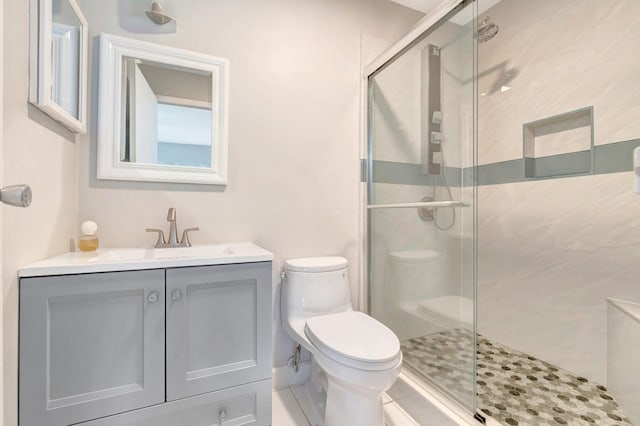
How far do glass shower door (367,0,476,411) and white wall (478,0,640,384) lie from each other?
0.77 metres

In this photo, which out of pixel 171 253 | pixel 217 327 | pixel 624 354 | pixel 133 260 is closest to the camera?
pixel 133 260

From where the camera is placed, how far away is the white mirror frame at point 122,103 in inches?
51.8

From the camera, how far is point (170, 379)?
1.06 meters

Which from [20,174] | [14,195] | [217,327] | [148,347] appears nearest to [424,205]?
[217,327]

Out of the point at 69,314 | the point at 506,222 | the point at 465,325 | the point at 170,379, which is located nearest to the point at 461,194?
the point at 465,325

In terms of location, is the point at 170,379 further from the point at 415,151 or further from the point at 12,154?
the point at 415,151

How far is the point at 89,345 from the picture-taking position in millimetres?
952

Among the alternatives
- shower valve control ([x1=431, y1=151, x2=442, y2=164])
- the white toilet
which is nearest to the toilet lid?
the white toilet

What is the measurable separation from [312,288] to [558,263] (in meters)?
1.42

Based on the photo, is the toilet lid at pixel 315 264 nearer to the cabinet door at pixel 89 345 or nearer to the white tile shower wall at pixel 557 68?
the cabinet door at pixel 89 345

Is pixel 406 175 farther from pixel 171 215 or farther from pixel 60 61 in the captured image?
pixel 60 61

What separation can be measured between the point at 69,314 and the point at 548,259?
2.29 metres

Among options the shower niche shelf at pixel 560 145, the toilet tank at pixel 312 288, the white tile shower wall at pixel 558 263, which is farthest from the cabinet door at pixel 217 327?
the shower niche shelf at pixel 560 145

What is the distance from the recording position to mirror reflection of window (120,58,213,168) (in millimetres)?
1378
